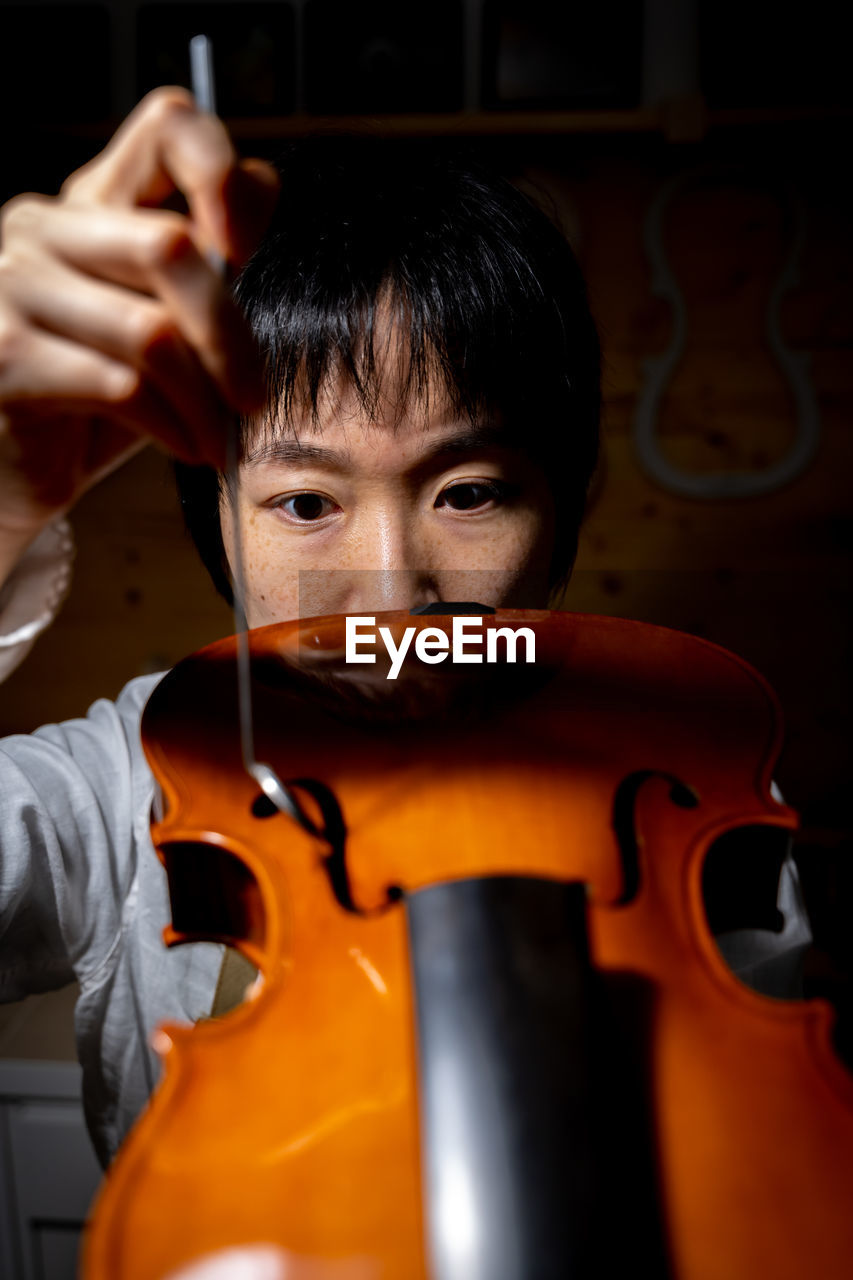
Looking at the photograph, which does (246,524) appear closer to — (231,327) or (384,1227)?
(231,327)

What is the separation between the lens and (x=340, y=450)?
0.58m

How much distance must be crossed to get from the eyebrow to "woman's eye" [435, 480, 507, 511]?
0.10 ft

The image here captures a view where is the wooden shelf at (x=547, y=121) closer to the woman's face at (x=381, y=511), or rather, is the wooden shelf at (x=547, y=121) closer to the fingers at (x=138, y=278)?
the woman's face at (x=381, y=511)

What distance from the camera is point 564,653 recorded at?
0.52 meters

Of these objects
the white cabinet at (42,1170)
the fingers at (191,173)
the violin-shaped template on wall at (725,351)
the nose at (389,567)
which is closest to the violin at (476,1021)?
the nose at (389,567)

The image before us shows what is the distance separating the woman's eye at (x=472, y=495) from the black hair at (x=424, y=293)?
42mm

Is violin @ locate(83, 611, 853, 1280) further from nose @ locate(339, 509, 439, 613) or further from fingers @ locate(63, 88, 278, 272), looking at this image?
fingers @ locate(63, 88, 278, 272)

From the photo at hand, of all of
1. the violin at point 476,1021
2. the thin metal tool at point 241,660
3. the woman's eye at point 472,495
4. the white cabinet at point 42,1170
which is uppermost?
the woman's eye at point 472,495

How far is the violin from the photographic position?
0.24 metres

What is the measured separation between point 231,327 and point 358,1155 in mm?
287

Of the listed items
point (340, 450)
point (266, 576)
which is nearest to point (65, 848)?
point (266, 576)

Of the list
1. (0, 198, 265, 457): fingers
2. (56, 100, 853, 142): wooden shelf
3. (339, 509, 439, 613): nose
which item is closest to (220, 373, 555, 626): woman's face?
(339, 509, 439, 613): nose

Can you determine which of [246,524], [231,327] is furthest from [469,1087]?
[246,524]

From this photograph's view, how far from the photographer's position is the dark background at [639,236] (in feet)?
4.05
